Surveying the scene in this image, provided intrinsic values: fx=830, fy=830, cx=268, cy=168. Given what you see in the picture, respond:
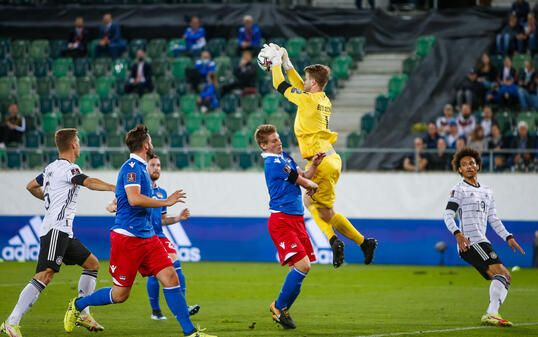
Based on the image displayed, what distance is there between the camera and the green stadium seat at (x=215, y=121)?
21.8m

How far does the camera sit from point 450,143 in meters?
18.6

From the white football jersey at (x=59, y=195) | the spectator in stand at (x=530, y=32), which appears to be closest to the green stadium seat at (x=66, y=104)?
the spectator in stand at (x=530, y=32)

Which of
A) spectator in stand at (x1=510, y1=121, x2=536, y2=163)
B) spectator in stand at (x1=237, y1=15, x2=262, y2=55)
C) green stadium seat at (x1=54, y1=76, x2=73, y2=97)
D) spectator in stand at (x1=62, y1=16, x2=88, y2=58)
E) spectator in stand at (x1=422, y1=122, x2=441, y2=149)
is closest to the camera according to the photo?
spectator in stand at (x1=510, y1=121, x2=536, y2=163)

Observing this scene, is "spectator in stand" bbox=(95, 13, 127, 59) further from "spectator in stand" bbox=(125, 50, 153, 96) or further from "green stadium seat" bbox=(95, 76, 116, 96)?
"spectator in stand" bbox=(125, 50, 153, 96)

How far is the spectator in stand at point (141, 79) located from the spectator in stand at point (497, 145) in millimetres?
9804

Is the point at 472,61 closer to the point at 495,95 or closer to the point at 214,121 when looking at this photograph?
the point at 495,95

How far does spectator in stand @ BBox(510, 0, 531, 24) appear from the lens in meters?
22.2

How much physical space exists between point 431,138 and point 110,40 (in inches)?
432

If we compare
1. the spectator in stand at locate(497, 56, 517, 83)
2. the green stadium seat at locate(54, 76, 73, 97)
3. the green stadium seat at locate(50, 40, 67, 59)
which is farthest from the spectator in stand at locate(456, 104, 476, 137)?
the green stadium seat at locate(50, 40, 67, 59)

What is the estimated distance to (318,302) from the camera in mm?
12672

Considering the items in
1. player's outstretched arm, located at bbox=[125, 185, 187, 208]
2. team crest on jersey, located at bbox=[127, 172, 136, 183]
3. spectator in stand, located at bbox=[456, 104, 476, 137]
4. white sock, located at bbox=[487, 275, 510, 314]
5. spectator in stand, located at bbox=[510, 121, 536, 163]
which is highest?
team crest on jersey, located at bbox=[127, 172, 136, 183]

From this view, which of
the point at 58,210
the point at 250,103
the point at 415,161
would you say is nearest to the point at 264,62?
the point at 58,210

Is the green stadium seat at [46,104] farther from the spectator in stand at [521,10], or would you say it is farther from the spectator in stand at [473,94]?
the spectator in stand at [521,10]

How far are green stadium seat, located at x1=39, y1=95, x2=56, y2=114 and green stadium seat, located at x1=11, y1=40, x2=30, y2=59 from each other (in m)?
3.16
